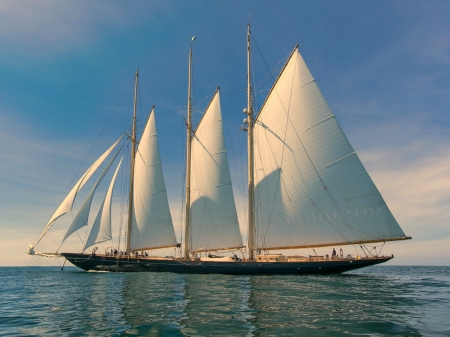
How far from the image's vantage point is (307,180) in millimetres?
40281

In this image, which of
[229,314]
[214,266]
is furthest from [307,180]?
[229,314]

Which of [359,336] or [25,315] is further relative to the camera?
[25,315]

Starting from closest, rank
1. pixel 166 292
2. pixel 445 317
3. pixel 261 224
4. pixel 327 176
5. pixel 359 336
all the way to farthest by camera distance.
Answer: pixel 359 336 < pixel 445 317 < pixel 166 292 < pixel 327 176 < pixel 261 224

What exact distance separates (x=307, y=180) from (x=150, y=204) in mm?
24431

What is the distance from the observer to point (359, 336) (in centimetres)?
1233

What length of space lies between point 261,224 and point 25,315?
30511 millimetres

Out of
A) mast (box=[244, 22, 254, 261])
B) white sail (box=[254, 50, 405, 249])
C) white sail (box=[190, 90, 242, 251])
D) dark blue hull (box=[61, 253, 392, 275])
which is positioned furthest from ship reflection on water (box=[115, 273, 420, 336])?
white sail (box=[190, 90, 242, 251])

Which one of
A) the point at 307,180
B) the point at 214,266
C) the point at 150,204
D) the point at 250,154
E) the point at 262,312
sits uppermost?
the point at 250,154

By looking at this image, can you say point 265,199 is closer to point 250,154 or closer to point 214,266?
point 250,154

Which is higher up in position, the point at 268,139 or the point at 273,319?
the point at 268,139

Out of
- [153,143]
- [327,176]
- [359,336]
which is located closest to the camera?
[359,336]

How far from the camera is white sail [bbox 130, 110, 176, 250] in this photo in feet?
166

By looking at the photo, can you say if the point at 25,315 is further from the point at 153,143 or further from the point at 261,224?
the point at 153,143

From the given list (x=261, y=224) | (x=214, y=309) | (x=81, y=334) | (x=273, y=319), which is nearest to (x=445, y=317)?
(x=273, y=319)
